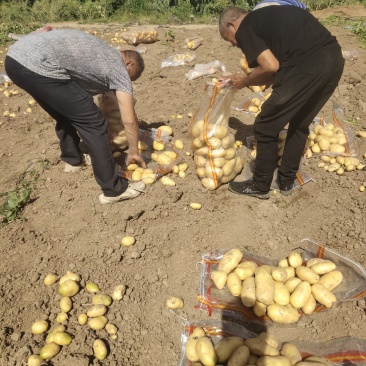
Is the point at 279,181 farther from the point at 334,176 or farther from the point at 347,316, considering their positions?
the point at 347,316

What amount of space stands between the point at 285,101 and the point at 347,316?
1823mm

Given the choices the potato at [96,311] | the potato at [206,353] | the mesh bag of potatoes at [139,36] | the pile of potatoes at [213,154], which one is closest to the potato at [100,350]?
the potato at [96,311]

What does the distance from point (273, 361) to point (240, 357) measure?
21 centimetres

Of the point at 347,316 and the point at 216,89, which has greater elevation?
the point at 216,89

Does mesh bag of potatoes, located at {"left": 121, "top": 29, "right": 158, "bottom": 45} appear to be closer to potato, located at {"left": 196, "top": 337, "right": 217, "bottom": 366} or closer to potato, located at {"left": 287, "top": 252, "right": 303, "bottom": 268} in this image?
potato, located at {"left": 287, "top": 252, "right": 303, "bottom": 268}

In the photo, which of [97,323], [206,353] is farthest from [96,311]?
[206,353]

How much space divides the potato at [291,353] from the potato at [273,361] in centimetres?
6

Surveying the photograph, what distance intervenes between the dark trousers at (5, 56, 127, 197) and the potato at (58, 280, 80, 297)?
1.08m

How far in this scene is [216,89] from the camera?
3.54m

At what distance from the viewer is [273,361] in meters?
2.13

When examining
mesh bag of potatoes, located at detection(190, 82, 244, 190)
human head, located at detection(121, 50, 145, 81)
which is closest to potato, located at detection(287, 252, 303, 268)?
mesh bag of potatoes, located at detection(190, 82, 244, 190)

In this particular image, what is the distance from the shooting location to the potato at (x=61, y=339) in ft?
8.18

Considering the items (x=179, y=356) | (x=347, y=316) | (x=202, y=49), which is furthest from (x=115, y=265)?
(x=202, y=49)

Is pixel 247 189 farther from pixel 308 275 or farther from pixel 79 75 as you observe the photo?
pixel 79 75
